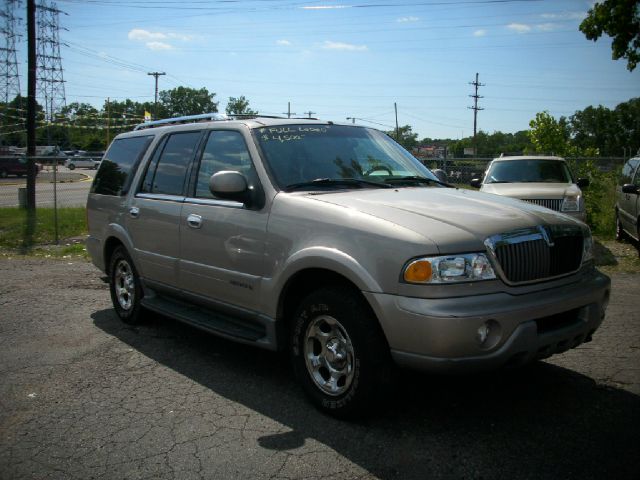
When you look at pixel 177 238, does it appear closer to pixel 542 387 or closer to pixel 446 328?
pixel 446 328

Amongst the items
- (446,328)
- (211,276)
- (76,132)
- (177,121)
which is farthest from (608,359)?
(76,132)

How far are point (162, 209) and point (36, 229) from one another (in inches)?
376

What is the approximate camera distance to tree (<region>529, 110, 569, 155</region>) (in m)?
16.3

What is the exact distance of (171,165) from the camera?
17.5ft

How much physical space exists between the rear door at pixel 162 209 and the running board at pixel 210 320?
0.63ft

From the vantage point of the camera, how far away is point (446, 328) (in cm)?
310

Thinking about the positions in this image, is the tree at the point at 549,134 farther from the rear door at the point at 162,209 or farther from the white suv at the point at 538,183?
the rear door at the point at 162,209

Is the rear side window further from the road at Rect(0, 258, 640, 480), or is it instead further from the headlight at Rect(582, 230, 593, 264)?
the headlight at Rect(582, 230, 593, 264)

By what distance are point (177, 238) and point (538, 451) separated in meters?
3.20

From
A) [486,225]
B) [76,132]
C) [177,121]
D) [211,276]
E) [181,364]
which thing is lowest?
[181,364]

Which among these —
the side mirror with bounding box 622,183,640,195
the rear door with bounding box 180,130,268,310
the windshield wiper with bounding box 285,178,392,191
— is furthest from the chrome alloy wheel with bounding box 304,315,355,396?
the side mirror with bounding box 622,183,640,195

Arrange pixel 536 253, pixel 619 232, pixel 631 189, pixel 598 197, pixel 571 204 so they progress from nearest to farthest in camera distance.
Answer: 1. pixel 536 253
2. pixel 631 189
3. pixel 571 204
4. pixel 619 232
5. pixel 598 197

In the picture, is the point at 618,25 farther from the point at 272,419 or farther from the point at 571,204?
the point at 272,419

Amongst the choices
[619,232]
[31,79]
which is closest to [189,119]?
[619,232]
